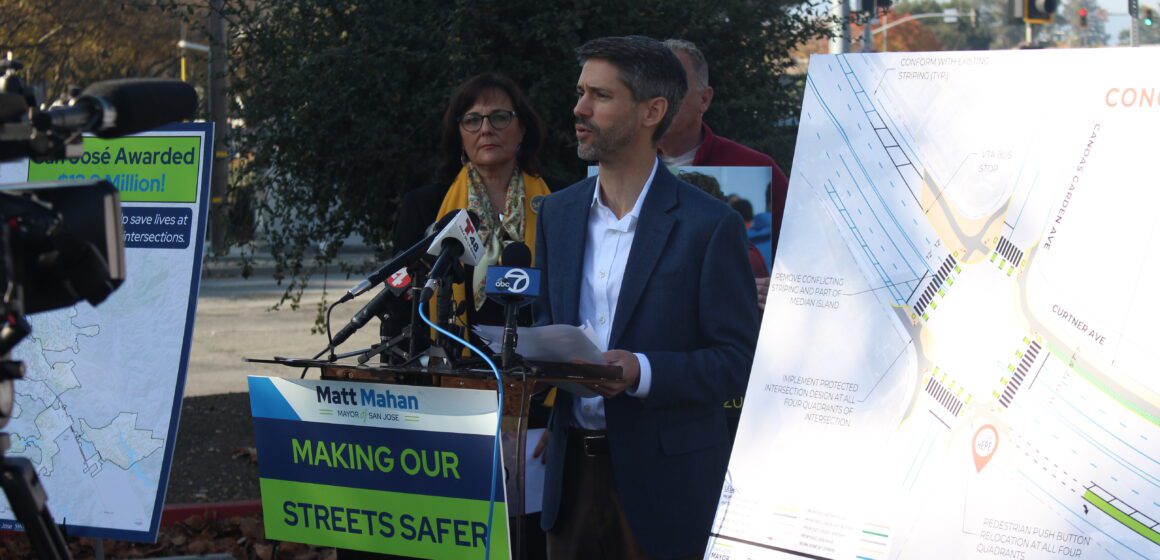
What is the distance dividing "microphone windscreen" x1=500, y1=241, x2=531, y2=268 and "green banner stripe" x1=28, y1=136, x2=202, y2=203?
1.33 meters

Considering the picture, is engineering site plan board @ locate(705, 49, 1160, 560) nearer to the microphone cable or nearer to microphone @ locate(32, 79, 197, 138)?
the microphone cable

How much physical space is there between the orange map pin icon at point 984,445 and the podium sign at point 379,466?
40.3 inches

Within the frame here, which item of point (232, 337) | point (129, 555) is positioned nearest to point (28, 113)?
point (129, 555)

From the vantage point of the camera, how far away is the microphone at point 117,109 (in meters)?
2.28

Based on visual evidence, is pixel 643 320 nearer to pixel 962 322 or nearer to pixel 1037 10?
pixel 962 322

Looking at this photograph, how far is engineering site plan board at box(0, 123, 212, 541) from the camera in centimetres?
408

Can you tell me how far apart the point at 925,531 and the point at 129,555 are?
13.1ft

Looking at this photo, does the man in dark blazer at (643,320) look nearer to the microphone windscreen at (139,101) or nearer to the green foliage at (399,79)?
the microphone windscreen at (139,101)

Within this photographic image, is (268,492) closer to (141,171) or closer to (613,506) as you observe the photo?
(613,506)

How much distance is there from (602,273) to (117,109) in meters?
1.43

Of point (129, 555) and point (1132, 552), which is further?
point (129, 555)

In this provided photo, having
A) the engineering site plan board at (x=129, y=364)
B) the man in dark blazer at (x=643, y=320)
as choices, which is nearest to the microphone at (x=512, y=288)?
the man in dark blazer at (x=643, y=320)

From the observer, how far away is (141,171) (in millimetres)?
4172

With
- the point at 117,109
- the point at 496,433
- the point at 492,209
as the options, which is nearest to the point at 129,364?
the point at 492,209
